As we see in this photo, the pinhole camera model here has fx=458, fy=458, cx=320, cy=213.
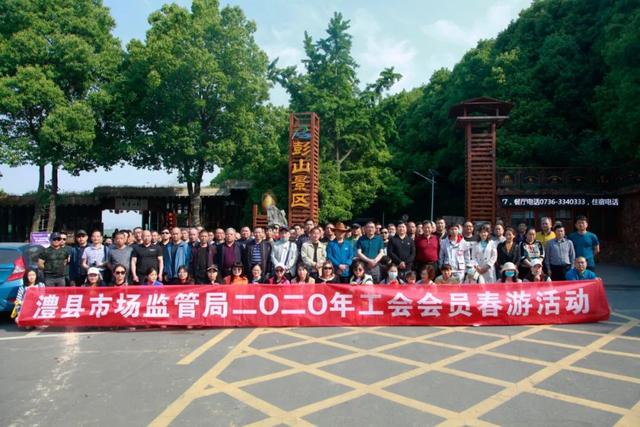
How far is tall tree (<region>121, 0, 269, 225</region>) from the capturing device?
64.3ft

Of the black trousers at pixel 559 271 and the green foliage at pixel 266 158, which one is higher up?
the green foliage at pixel 266 158

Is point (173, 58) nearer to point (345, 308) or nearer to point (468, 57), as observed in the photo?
A: point (345, 308)

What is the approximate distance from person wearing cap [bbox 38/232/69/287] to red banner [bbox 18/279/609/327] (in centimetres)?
49

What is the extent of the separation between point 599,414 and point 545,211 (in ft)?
59.2

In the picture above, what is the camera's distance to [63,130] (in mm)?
18672

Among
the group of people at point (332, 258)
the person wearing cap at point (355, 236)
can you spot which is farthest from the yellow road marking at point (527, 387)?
the person wearing cap at point (355, 236)

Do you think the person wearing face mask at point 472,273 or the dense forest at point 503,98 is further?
the dense forest at point 503,98

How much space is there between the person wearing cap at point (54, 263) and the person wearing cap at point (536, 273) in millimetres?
7797

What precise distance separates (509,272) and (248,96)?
51.3 feet

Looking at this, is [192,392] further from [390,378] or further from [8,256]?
[8,256]

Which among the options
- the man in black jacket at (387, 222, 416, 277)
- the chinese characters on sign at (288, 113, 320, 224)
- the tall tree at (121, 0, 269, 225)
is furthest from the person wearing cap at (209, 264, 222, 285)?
the tall tree at (121, 0, 269, 225)

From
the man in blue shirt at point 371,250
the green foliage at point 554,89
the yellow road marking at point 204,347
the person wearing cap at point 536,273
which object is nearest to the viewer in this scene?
the yellow road marking at point 204,347

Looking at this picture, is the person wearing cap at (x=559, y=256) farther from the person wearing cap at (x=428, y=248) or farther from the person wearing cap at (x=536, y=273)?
the person wearing cap at (x=428, y=248)

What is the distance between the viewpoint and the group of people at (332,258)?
7.77m
